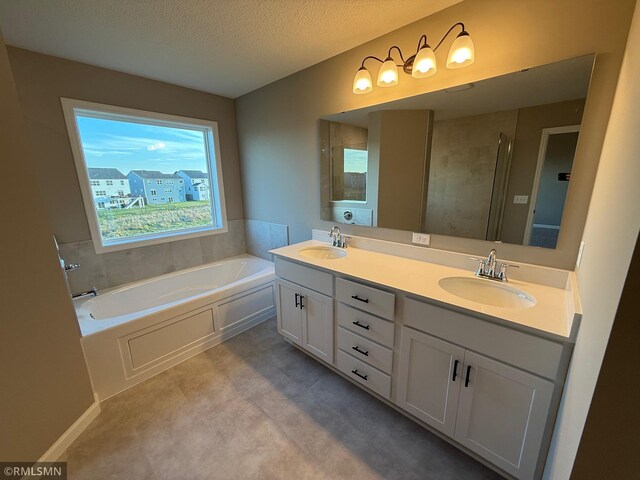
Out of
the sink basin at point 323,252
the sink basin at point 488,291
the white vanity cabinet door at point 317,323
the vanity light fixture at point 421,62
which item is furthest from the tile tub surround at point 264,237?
the sink basin at point 488,291

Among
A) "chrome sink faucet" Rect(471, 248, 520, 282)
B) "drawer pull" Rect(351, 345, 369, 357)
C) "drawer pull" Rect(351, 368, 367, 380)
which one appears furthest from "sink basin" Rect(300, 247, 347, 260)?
"chrome sink faucet" Rect(471, 248, 520, 282)

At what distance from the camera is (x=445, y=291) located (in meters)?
1.33

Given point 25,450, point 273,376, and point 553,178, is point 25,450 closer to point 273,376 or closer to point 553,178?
point 273,376

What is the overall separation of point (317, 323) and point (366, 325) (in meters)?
0.44

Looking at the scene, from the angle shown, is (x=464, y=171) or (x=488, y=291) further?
(x=464, y=171)

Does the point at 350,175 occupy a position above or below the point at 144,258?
above

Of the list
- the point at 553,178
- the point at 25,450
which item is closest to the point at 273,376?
the point at 25,450

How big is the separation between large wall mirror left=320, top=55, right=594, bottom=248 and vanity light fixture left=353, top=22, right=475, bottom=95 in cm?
15

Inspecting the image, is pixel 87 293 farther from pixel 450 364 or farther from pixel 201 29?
pixel 450 364

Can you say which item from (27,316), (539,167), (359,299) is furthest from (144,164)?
(539,167)

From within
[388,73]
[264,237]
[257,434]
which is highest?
[388,73]

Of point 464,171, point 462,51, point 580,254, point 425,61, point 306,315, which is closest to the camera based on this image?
point 580,254

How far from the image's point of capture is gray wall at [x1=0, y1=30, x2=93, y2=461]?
3.96ft

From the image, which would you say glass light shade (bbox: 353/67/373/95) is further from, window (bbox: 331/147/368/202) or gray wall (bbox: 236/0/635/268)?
window (bbox: 331/147/368/202)
